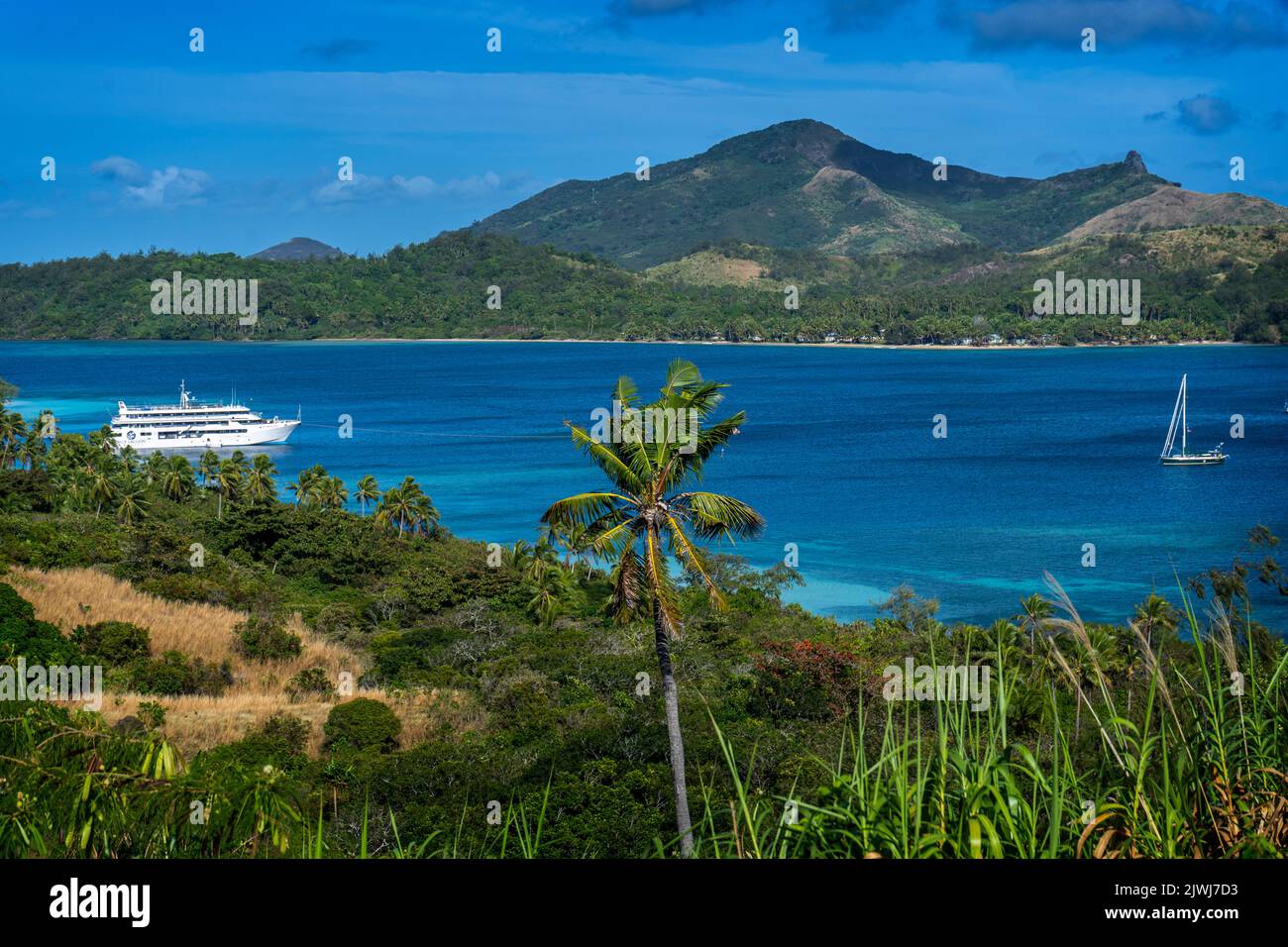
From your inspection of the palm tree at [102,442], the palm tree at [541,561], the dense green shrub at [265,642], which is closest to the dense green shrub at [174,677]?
the dense green shrub at [265,642]

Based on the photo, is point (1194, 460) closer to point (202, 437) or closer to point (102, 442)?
point (102, 442)

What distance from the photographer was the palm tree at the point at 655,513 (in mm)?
15594

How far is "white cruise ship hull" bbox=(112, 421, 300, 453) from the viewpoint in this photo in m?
92.2

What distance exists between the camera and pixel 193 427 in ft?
311

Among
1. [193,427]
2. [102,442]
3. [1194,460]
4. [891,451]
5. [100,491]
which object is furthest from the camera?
[193,427]

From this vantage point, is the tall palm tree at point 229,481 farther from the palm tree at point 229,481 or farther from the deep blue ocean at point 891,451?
the deep blue ocean at point 891,451

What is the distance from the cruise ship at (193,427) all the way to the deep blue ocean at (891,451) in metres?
2.25

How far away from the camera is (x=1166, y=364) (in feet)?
517

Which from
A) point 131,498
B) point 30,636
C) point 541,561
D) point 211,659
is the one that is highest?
point 131,498

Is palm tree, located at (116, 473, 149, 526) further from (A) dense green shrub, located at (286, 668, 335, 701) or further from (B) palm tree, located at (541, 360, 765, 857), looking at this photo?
(B) palm tree, located at (541, 360, 765, 857)

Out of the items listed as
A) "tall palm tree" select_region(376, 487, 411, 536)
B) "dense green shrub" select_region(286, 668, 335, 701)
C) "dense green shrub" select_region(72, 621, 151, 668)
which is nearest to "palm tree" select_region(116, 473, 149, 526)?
"tall palm tree" select_region(376, 487, 411, 536)

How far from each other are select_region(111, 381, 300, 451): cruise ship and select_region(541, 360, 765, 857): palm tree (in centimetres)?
8331

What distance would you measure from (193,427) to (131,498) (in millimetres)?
45212

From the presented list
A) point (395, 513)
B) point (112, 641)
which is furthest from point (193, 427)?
point (112, 641)
